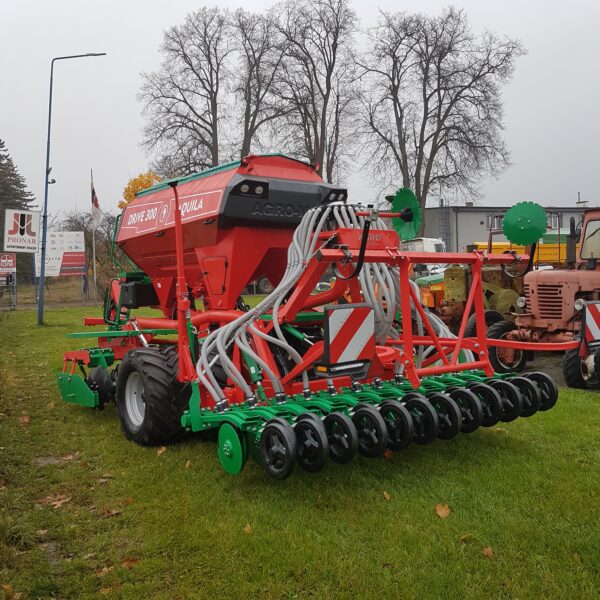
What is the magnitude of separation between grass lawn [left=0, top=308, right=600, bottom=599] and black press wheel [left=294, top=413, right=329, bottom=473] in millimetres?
300

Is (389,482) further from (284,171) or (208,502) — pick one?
(284,171)

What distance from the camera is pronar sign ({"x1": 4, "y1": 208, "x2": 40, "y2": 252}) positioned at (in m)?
19.5

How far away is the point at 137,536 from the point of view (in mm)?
3666

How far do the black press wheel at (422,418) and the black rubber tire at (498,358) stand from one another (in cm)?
529

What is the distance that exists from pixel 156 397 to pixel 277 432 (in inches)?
63.0

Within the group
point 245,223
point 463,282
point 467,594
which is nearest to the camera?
point 467,594

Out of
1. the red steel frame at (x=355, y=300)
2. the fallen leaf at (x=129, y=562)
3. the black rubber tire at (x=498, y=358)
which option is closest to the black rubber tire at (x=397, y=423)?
the red steel frame at (x=355, y=300)

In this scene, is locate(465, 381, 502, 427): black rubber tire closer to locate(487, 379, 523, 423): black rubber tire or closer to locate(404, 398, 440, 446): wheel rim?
locate(487, 379, 523, 423): black rubber tire

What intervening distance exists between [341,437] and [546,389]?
1954 mm

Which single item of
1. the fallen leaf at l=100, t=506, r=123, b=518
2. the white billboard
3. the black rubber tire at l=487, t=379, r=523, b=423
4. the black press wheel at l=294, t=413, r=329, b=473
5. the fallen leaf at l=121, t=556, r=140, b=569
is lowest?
the fallen leaf at l=121, t=556, r=140, b=569

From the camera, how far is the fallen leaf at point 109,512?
158 inches

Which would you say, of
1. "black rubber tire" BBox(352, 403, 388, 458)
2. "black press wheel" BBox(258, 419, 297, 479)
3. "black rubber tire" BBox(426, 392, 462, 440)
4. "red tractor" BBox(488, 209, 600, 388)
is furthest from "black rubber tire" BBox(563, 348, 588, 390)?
"black press wheel" BBox(258, 419, 297, 479)

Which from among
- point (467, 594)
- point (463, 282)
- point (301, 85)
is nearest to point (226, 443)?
point (467, 594)

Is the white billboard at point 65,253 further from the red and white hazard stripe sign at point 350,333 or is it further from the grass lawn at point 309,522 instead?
the red and white hazard stripe sign at point 350,333
